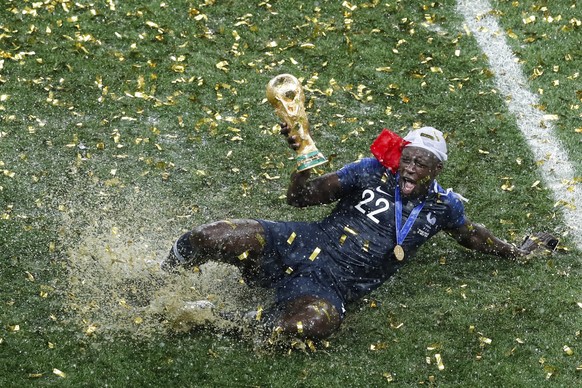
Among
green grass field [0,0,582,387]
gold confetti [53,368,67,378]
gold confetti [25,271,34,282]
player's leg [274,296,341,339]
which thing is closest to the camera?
gold confetti [53,368,67,378]

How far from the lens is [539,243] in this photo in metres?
9.52

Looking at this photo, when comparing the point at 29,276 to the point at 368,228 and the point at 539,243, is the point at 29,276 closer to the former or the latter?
the point at 368,228

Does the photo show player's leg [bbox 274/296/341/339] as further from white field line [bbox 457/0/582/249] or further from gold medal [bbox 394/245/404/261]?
white field line [bbox 457/0/582/249]

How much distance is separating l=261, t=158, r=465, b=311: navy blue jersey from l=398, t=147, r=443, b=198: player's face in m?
0.11

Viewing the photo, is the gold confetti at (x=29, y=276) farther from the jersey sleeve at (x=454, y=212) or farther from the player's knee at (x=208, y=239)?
the jersey sleeve at (x=454, y=212)

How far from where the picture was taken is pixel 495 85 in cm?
1167

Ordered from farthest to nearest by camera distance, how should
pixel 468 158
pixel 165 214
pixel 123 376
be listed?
pixel 468 158 < pixel 165 214 < pixel 123 376

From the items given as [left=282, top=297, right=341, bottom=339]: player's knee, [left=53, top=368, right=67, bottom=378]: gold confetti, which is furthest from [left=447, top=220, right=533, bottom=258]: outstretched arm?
[left=53, top=368, right=67, bottom=378]: gold confetti

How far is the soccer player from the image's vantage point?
326 inches

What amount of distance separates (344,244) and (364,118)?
288 cm

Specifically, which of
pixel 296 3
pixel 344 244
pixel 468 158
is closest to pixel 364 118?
pixel 468 158

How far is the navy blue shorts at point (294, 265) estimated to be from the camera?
833 cm

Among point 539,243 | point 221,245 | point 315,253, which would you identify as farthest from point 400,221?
point 539,243

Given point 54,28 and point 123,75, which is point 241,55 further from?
point 54,28
